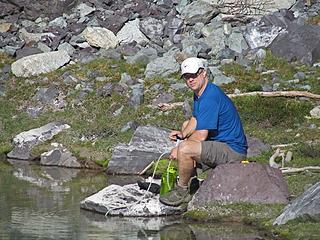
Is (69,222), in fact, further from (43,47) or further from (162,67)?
(43,47)

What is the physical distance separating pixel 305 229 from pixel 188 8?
1522cm

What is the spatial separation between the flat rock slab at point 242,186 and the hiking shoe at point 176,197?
0.20m

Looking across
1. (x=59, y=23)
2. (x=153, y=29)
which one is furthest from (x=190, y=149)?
(x=59, y=23)

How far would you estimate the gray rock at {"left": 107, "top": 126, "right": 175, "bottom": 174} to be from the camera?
16062 mm

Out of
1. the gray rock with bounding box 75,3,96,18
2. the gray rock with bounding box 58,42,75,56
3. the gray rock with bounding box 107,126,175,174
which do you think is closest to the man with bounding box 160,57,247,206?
the gray rock with bounding box 107,126,175,174

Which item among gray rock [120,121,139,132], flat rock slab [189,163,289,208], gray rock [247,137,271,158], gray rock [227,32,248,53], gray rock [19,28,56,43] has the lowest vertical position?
gray rock [19,28,56,43]

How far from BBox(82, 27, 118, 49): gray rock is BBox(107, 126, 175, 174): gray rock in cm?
719

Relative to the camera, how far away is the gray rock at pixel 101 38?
2354cm

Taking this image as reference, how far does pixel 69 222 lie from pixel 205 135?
2.07m

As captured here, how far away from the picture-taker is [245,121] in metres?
18.3

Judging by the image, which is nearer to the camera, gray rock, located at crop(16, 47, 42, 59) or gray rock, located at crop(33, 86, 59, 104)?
gray rock, located at crop(33, 86, 59, 104)

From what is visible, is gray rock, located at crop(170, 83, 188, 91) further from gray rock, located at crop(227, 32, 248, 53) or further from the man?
the man

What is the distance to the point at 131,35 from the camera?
23875mm

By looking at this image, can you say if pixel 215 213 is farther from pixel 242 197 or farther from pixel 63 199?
pixel 63 199
